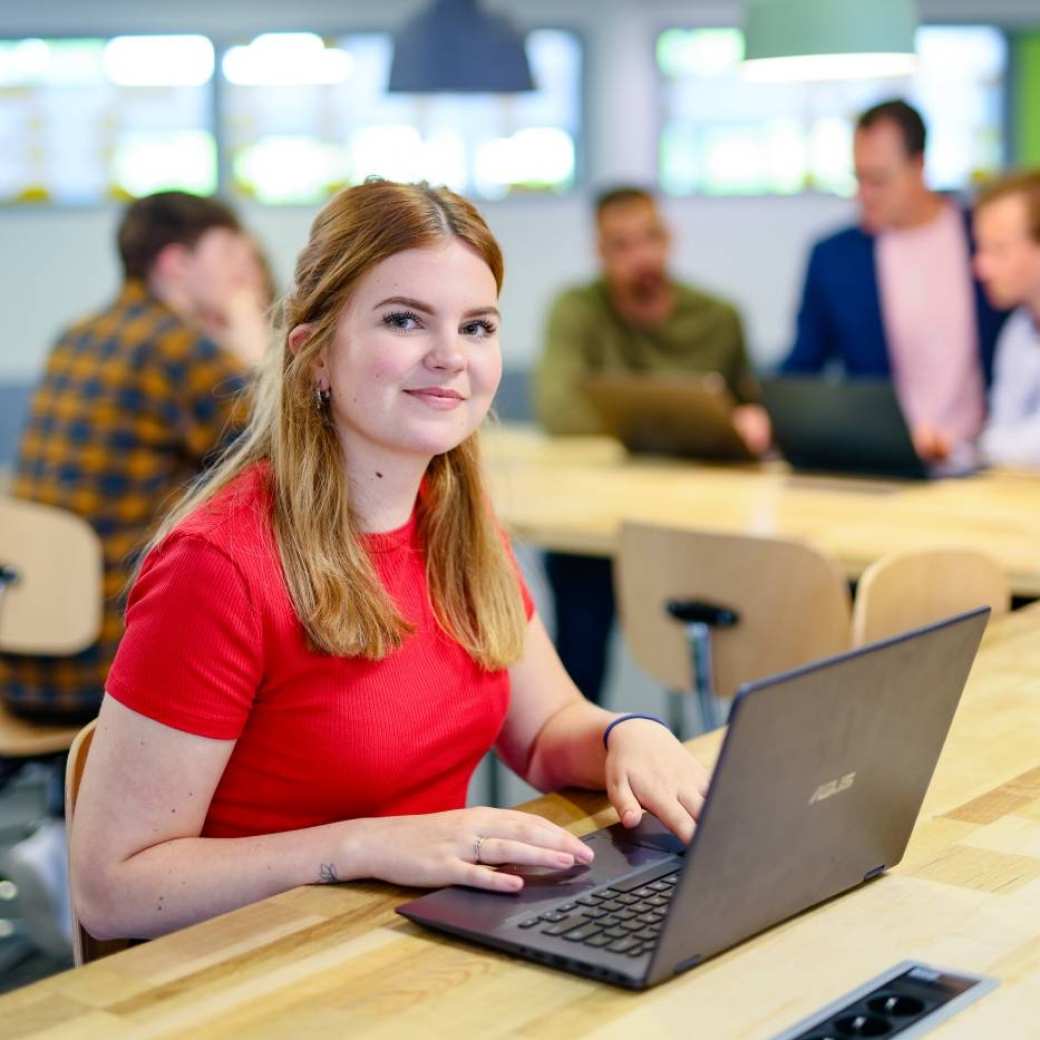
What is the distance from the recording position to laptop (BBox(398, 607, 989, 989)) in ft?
3.76

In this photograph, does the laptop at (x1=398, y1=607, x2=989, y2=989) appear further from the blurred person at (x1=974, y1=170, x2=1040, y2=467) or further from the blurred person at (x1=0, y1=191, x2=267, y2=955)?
the blurred person at (x1=974, y1=170, x2=1040, y2=467)

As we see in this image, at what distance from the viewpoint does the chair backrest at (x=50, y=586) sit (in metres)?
3.00

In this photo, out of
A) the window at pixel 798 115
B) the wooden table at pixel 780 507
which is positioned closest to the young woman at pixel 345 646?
the wooden table at pixel 780 507

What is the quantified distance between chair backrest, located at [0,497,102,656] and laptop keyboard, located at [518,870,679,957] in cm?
184

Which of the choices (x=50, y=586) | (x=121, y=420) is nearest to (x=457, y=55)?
(x=121, y=420)

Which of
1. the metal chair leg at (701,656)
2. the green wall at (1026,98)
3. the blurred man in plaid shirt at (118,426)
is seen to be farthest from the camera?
the green wall at (1026,98)

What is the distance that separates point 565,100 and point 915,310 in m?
3.00

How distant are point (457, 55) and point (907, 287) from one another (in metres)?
1.24

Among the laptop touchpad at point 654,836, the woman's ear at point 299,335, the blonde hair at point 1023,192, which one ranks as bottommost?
the laptop touchpad at point 654,836

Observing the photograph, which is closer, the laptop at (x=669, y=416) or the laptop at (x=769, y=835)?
the laptop at (x=769, y=835)

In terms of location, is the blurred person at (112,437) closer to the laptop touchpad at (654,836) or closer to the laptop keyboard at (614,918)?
the laptop touchpad at (654,836)

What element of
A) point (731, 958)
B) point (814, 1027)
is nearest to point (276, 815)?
point (731, 958)

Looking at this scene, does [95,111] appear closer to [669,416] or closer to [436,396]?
[669,416]

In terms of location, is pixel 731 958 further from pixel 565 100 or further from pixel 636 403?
pixel 565 100
